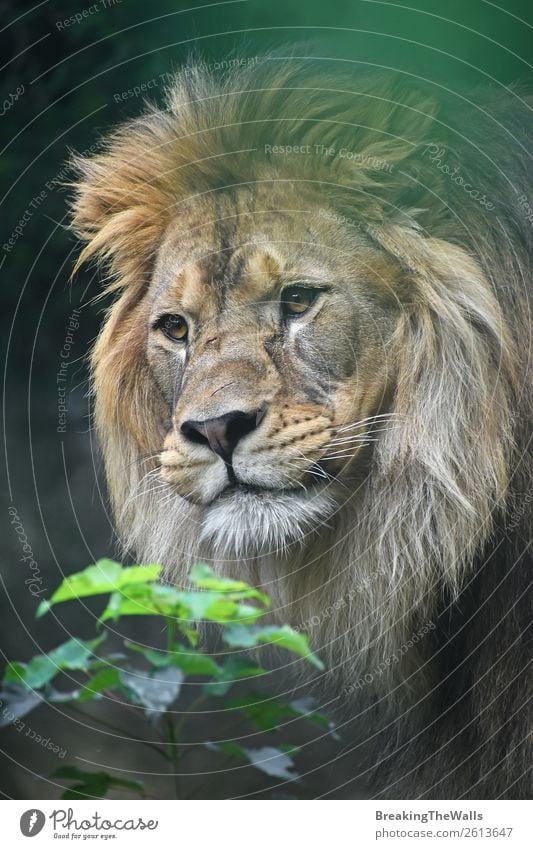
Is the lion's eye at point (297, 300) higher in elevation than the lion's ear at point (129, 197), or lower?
lower

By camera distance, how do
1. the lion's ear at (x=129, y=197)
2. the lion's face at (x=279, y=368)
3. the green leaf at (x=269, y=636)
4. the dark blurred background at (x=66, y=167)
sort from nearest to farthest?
the green leaf at (x=269, y=636) → the lion's face at (x=279, y=368) → the lion's ear at (x=129, y=197) → the dark blurred background at (x=66, y=167)

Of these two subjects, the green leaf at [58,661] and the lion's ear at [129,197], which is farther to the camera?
the lion's ear at [129,197]

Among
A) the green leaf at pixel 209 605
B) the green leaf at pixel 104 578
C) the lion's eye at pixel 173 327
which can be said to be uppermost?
the lion's eye at pixel 173 327

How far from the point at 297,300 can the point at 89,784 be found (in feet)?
2.70

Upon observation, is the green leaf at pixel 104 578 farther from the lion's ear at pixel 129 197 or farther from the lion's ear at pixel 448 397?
the lion's ear at pixel 129 197

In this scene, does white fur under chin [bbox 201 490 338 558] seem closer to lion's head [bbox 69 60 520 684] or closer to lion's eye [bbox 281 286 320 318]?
lion's head [bbox 69 60 520 684]

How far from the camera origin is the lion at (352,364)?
150 cm

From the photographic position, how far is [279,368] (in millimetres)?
1490

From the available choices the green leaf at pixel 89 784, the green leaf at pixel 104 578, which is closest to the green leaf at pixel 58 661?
the green leaf at pixel 104 578

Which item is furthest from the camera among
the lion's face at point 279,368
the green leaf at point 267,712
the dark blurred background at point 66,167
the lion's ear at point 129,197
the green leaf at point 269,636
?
the dark blurred background at point 66,167

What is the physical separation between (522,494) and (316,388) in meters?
0.37

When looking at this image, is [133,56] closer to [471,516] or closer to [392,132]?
[392,132]

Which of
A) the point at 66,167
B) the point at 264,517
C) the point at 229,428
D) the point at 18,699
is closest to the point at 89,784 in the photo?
the point at 18,699

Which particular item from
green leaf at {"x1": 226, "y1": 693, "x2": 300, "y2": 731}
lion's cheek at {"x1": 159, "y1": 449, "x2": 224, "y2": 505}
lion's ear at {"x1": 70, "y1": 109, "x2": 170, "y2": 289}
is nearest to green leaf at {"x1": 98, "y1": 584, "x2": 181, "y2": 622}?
lion's cheek at {"x1": 159, "y1": 449, "x2": 224, "y2": 505}
